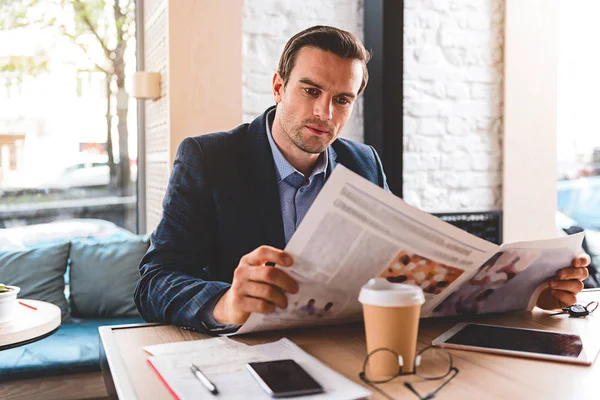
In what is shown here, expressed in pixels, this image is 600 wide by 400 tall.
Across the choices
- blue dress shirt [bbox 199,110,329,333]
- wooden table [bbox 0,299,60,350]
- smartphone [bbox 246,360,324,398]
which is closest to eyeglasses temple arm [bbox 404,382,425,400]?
smartphone [bbox 246,360,324,398]

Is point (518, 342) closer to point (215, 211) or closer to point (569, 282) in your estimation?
point (569, 282)

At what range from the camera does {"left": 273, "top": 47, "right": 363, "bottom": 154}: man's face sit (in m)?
1.44

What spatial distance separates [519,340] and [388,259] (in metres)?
0.26

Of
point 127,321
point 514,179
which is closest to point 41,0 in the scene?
point 127,321

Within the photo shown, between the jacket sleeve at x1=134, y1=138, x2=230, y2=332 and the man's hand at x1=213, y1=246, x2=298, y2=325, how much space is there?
121 millimetres

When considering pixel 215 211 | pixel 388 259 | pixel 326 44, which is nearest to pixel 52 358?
pixel 215 211

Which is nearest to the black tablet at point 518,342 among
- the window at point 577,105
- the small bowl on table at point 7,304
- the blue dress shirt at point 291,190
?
the blue dress shirt at point 291,190

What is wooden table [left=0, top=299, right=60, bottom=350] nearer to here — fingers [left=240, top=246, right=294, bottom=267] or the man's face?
the man's face

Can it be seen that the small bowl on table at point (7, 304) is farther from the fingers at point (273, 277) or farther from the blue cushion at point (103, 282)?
the fingers at point (273, 277)

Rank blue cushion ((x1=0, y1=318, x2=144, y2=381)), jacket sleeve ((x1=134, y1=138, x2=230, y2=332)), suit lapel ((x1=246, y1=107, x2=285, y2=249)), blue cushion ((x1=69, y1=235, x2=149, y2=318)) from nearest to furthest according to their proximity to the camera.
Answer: jacket sleeve ((x1=134, y1=138, x2=230, y2=332)) < suit lapel ((x1=246, y1=107, x2=285, y2=249)) < blue cushion ((x1=0, y1=318, x2=144, y2=381)) < blue cushion ((x1=69, y1=235, x2=149, y2=318))

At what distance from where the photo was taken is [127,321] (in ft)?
8.64

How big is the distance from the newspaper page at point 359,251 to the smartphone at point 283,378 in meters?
A: 0.14

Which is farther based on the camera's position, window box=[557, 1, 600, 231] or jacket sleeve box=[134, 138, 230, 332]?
window box=[557, 1, 600, 231]

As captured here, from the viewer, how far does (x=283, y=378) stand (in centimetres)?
73
